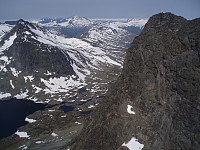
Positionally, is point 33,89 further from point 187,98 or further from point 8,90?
point 187,98

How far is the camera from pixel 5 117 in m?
125

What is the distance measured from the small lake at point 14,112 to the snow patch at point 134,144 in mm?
85868

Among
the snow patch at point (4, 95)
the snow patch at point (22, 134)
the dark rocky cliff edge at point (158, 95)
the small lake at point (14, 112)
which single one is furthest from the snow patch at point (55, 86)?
the dark rocky cliff edge at point (158, 95)

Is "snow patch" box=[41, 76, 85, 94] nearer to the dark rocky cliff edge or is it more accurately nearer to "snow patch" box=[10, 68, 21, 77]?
"snow patch" box=[10, 68, 21, 77]

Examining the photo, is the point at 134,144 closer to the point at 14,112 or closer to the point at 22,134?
the point at 22,134

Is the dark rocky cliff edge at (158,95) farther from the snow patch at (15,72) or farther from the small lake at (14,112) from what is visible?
the snow patch at (15,72)

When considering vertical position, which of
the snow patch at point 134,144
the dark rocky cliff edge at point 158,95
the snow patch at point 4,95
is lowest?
the snow patch at point 4,95

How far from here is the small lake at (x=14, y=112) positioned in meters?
107

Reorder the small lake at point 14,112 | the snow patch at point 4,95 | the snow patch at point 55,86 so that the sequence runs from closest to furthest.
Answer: the small lake at point 14,112 < the snow patch at point 4,95 < the snow patch at point 55,86

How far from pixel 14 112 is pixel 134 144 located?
393ft

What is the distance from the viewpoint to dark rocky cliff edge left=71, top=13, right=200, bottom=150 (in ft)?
109

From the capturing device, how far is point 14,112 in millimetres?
132875

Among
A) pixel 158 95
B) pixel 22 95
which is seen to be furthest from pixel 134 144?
pixel 22 95

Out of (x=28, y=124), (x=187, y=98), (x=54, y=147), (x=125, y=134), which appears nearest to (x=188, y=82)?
(x=187, y=98)
